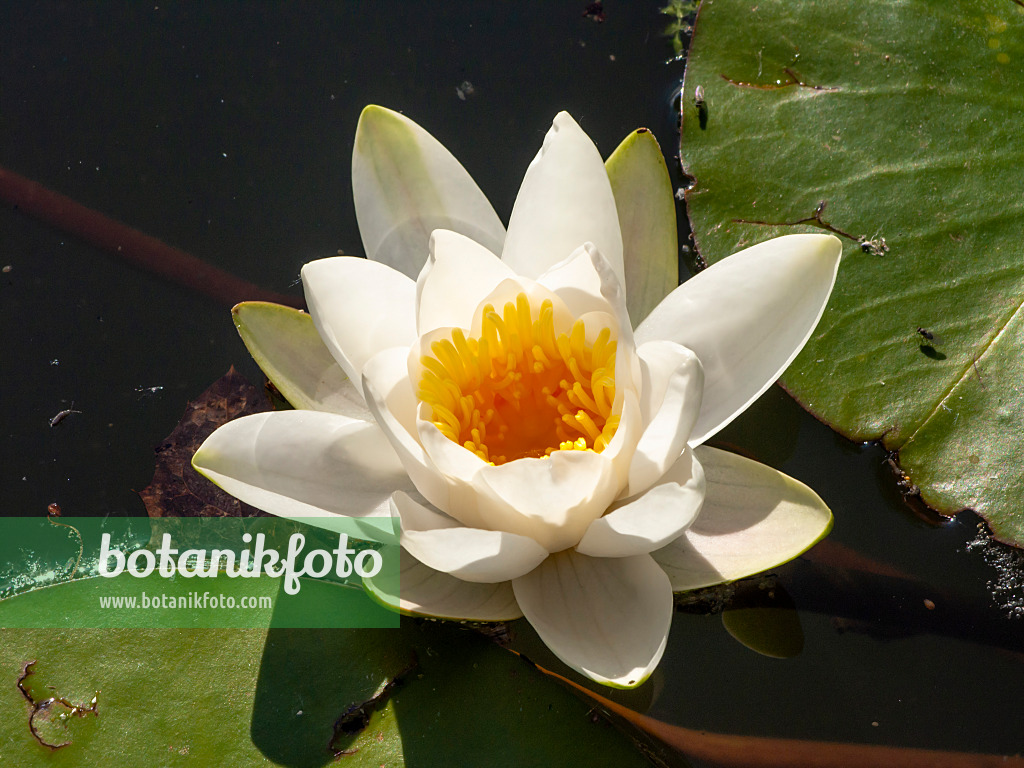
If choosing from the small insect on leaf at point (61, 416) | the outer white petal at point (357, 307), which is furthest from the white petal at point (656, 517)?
the small insect on leaf at point (61, 416)

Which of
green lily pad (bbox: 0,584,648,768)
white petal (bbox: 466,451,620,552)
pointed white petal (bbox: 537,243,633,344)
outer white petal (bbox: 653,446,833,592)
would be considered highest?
pointed white petal (bbox: 537,243,633,344)

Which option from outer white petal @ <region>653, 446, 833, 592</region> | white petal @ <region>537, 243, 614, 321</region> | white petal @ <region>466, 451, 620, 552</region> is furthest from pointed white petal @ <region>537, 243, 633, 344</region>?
outer white petal @ <region>653, 446, 833, 592</region>

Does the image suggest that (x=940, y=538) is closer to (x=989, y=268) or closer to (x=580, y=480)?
(x=989, y=268)

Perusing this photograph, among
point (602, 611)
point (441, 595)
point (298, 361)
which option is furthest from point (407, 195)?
point (602, 611)

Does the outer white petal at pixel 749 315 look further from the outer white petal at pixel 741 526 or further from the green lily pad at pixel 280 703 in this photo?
the green lily pad at pixel 280 703

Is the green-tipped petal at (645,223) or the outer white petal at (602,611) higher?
the green-tipped petal at (645,223)

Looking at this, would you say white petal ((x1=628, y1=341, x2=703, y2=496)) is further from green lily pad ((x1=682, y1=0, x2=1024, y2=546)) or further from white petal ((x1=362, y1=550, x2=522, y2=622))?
green lily pad ((x1=682, y1=0, x2=1024, y2=546))

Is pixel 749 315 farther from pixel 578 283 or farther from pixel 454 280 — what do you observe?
pixel 454 280
